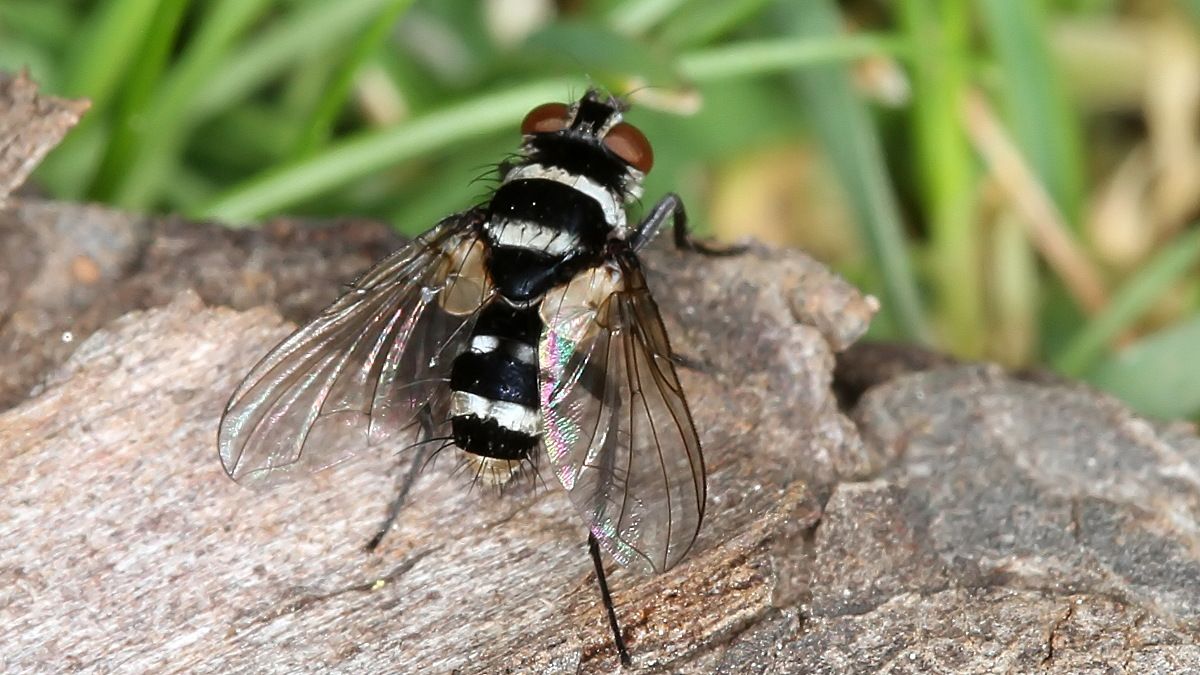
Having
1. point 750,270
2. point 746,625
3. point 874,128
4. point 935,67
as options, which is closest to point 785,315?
point 750,270

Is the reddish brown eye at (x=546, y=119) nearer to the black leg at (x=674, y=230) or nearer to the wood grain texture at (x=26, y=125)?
the black leg at (x=674, y=230)

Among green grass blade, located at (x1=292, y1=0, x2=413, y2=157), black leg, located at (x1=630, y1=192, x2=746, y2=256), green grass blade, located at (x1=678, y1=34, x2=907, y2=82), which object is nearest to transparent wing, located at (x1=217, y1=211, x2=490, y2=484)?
black leg, located at (x1=630, y1=192, x2=746, y2=256)

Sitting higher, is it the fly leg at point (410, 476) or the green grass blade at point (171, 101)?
the green grass blade at point (171, 101)

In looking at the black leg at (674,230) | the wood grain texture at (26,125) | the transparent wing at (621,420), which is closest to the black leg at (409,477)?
the transparent wing at (621,420)

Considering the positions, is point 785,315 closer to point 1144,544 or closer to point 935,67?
point 1144,544

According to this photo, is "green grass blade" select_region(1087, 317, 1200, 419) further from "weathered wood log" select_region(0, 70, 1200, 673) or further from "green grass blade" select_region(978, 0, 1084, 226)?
"weathered wood log" select_region(0, 70, 1200, 673)

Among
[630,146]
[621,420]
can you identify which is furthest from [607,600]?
[630,146]

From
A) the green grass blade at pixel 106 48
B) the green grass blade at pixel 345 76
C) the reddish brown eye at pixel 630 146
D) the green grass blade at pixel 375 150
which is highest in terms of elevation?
the green grass blade at pixel 106 48
